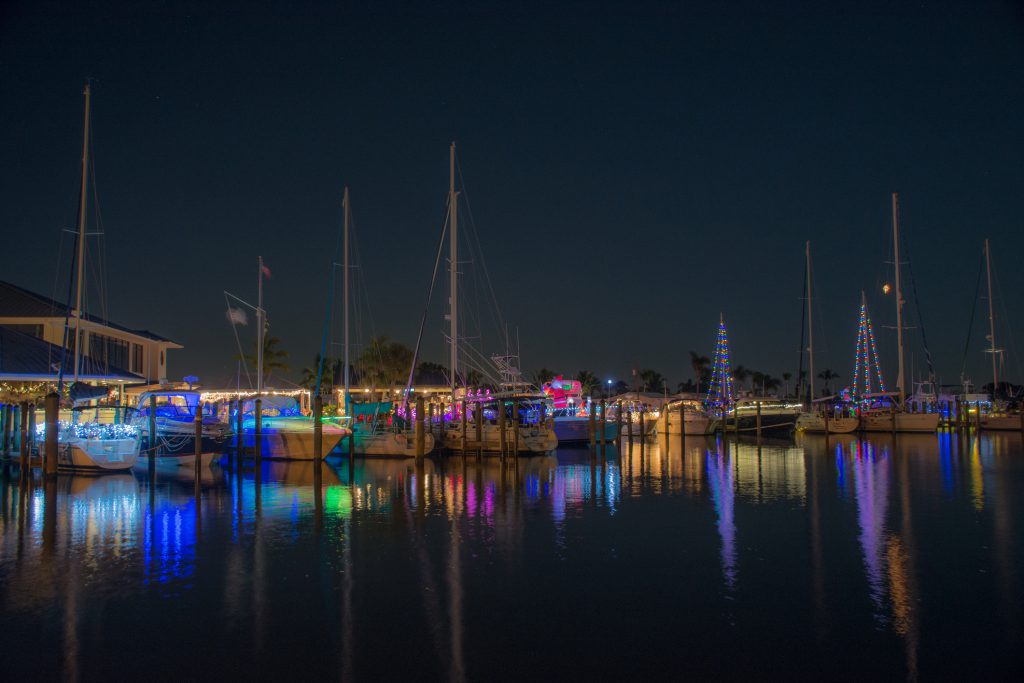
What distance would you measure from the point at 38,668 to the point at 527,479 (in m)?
21.0

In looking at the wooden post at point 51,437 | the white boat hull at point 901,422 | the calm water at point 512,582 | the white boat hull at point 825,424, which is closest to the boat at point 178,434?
the wooden post at point 51,437

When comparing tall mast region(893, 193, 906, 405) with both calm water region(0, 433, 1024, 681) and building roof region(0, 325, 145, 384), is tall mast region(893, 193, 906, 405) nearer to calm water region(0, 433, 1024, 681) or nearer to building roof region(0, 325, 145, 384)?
calm water region(0, 433, 1024, 681)

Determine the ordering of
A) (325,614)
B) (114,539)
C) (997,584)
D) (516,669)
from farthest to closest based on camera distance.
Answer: (114,539)
(997,584)
(325,614)
(516,669)

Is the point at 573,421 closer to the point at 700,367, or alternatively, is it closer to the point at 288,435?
the point at 288,435

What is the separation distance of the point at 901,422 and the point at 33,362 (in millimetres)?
56774

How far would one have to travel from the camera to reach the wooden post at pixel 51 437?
85.6 ft

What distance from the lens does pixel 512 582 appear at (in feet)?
45.4

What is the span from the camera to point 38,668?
383 inches

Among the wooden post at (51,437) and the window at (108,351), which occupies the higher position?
the window at (108,351)

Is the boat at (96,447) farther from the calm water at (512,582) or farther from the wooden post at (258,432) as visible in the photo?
the wooden post at (258,432)

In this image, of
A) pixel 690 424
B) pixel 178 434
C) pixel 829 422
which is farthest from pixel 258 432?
pixel 829 422

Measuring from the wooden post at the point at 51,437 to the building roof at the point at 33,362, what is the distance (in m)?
16.2

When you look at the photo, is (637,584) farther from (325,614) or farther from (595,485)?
(595,485)

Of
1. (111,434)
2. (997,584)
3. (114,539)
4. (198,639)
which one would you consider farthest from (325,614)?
(111,434)
